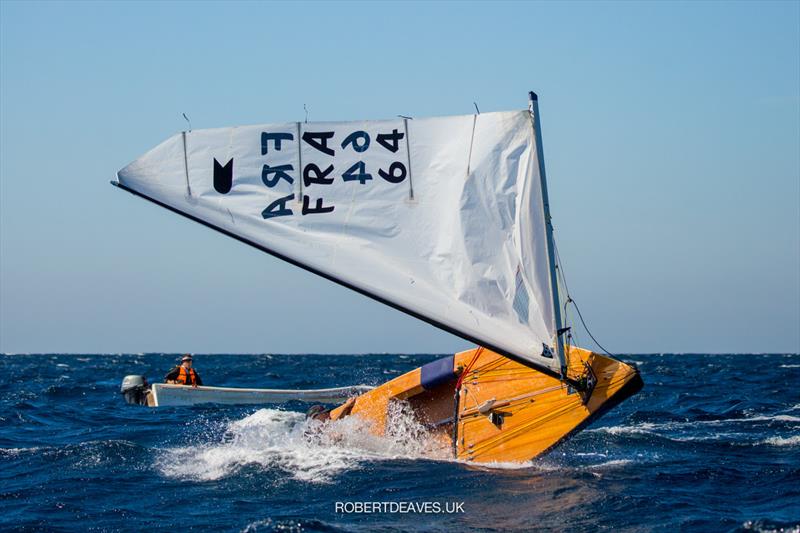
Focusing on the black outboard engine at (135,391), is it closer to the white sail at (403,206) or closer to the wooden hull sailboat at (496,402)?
the wooden hull sailboat at (496,402)

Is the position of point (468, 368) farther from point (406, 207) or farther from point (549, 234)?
point (406, 207)

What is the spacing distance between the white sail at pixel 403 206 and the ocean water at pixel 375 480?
175 cm

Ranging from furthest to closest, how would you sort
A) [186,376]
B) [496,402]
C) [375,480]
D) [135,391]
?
[135,391]
[186,376]
[496,402]
[375,480]

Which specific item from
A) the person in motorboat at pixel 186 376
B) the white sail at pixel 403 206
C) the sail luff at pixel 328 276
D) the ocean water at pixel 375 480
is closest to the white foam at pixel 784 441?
the ocean water at pixel 375 480

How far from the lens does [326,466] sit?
40.3 ft

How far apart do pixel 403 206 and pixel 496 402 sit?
3339 mm

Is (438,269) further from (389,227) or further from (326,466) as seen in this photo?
(326,466)

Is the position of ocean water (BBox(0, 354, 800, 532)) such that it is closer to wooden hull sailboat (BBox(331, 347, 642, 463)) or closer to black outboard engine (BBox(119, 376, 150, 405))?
wooden hull sailboat (BBox(331, 347, 642, 463))

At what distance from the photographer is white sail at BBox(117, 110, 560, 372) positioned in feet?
33.2

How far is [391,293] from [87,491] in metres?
4.33

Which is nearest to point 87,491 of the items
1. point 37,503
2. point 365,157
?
point 37,503

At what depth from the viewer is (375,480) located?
37.6 feet

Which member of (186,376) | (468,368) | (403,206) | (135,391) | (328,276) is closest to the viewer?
(328,276)

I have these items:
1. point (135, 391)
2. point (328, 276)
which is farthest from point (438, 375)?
point (135, 391)
